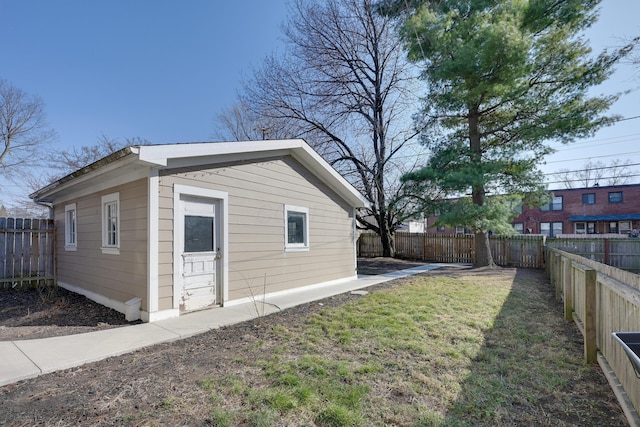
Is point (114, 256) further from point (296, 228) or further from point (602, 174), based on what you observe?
point (602, 174)

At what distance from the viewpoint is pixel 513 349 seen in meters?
3.77

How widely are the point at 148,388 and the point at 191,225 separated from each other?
3.11 meters

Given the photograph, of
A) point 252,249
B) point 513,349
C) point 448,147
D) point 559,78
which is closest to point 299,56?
point 448,147

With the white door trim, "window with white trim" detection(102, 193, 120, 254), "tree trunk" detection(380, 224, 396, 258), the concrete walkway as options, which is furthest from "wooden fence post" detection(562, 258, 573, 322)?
"tree trunk" detection(380, 224, 396, 258)

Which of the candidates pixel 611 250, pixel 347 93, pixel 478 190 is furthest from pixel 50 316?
pixel 611 250

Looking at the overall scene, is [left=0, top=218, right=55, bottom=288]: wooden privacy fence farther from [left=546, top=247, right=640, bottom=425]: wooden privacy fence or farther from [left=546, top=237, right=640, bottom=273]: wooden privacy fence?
[left=546, top=237, right=640, bottom=273]: wooden privacy fence

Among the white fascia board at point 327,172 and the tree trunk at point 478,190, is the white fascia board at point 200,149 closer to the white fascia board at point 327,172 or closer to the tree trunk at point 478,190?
the white fascia board at point 327,172

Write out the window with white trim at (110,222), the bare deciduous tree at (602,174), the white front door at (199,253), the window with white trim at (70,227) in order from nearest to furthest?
the white front door at (199,253) < the window with white trim at (110,222) < the window with white trim at (70,227) < the bare deciduous tree at (602,174)

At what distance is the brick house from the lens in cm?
2509

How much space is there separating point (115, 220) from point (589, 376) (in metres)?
7.20

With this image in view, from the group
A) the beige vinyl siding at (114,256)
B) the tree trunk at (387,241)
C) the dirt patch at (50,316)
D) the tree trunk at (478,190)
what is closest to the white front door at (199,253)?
the beige vinyl siding at (114,256)

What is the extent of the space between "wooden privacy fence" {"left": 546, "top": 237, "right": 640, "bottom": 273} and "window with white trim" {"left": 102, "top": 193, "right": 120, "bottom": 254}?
1536 centimetres

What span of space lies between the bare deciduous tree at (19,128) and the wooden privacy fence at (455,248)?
21.3 metres

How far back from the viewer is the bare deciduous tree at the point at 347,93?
14.6m
